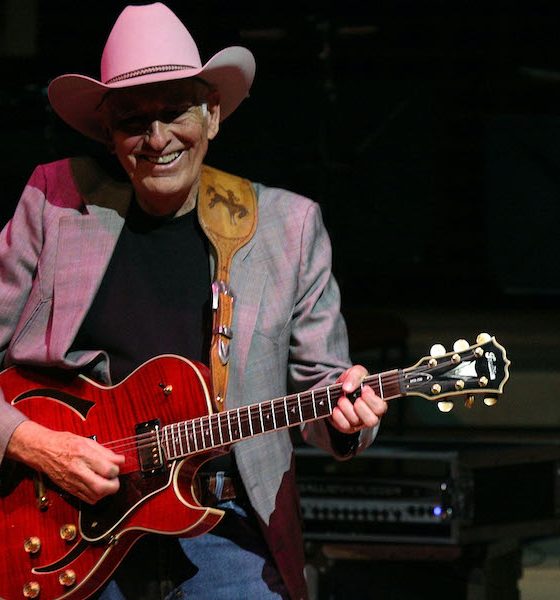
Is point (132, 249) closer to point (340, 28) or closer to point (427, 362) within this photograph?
point (427, 362)

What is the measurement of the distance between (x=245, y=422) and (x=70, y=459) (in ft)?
1.35

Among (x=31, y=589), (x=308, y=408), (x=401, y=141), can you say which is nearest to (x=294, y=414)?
(x=308, y=408)

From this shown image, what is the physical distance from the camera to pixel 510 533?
427 centimetres

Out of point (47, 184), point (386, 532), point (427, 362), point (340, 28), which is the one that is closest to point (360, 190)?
point (340, 28)

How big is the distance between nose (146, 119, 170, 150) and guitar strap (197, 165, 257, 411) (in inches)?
7.6

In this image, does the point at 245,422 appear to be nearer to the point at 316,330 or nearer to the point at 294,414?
the point at 294,414

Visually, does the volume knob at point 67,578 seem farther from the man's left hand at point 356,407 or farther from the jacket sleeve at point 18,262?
the man's left hand at point 356,407

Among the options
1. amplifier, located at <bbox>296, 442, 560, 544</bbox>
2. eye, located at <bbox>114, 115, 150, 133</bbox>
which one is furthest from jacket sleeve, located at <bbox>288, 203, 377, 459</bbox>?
amplifier, located at <bbox>296, 442, 560, 544</bbox>

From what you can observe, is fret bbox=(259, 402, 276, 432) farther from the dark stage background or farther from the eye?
the dark stage background

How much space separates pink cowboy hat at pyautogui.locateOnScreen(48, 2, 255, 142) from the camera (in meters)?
3.05

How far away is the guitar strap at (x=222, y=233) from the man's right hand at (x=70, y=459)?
0.94 feet

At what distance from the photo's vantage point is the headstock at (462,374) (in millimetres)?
2635

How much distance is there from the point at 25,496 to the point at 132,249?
0.65 metres

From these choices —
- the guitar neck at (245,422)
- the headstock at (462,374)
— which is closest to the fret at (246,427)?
the guitar neck at (245,422)
